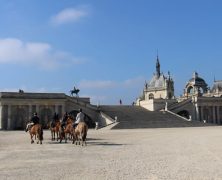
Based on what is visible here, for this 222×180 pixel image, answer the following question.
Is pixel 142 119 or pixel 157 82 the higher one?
pixel 157 82

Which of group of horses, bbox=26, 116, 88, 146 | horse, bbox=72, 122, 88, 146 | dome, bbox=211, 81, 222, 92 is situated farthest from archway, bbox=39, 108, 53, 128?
dome, bbox=211, 81, 222, 92

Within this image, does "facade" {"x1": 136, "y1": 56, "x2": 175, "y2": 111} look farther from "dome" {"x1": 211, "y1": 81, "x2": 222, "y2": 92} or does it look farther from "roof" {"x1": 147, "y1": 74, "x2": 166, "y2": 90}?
"dome" {"x1": 211, "y1": 81, "x2": 222, "y2": 92}

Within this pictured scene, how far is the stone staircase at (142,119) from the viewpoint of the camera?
2137 inches

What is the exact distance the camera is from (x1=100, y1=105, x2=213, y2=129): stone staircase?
178 feet

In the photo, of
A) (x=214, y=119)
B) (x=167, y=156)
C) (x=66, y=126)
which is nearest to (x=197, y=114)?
(x=214, y=119)

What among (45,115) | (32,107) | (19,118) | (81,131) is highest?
(32,107)

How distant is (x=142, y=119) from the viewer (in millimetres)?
57750

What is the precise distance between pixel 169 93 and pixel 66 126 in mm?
71481

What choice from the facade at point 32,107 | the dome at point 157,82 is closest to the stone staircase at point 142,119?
the facade at point 32,107

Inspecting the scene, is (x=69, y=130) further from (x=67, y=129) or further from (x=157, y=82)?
(x=157, y=82)

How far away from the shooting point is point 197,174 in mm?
10695

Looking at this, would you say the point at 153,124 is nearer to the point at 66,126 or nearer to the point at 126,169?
the point at 66,126

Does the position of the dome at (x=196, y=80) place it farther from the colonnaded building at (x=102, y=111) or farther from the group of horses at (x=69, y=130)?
the group of horses at (x=69, y=130)

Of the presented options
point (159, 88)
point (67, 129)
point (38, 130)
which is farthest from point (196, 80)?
point (38, 130)
